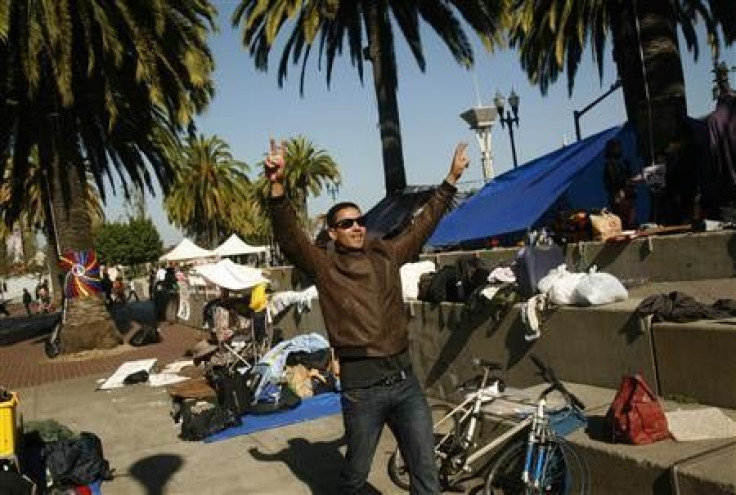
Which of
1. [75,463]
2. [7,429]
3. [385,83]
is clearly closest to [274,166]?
[7,429]

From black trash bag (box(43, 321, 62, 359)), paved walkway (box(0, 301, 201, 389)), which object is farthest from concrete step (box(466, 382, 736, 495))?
black trash bag (box(43, 321, 62, 359))

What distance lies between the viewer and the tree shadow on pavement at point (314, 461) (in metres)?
5.78

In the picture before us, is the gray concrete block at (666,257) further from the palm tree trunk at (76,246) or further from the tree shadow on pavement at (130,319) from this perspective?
the tree shadow on pavement at (130,319)

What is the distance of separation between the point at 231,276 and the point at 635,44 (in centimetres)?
960

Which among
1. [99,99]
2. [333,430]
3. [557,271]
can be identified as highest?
[99,99]

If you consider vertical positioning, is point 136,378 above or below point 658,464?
below

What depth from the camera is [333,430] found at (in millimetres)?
7633

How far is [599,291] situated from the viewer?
608 cm

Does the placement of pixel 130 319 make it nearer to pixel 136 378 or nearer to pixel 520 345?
pixel 136 378

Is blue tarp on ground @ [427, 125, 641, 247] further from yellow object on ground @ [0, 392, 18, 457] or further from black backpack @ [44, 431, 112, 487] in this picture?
yellow object on ground @ [0, 392, 18, 457]

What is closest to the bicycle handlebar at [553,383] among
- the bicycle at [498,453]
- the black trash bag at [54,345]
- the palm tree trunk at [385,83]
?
the bicycle at [498,453]

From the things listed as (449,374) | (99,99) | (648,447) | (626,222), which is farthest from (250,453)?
(99,99)

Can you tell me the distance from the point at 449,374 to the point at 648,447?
3808mm

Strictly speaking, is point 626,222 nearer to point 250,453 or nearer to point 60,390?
point 250,453
